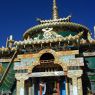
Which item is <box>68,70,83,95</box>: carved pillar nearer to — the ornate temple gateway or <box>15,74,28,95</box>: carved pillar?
the ornate temple gateway

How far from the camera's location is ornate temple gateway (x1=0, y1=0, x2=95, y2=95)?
34.1 m

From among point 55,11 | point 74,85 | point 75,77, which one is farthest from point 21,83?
point 55,11

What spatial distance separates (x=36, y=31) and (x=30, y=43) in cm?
558

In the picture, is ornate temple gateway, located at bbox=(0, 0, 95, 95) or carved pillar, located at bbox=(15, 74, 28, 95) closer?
ornate temple gateway, located at bbox=(0, 0, 95, 95)

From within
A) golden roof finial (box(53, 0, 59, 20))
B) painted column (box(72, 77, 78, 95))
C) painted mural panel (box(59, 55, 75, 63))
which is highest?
golden roof finial (box(53, 0, 59, 20))

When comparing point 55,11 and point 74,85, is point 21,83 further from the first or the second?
point 55,11

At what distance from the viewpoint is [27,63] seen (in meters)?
35.8

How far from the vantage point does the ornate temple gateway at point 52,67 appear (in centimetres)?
3409

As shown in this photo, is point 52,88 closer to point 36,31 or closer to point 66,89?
point 66,89

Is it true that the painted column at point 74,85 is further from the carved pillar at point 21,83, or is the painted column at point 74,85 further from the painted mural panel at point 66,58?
the carved pillar at point 21,83

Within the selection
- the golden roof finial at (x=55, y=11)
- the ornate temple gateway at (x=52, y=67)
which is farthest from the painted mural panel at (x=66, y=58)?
the golden roof finial at (x=55, y=11)

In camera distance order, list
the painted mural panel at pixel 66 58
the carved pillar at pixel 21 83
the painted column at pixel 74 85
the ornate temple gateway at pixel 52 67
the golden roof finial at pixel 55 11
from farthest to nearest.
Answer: the golden roof finial at pixel 55 11 → the carved pillar at pixel 21 83 → the painted mural panel at pixel 66 58 → the ornate temple gateway at pixel 52 67 → the painted column at pixel 74 85

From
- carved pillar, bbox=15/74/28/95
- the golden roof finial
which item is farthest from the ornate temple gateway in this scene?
the golden roof finial

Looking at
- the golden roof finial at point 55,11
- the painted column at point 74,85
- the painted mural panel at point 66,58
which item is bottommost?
the painted column at point 74,85
